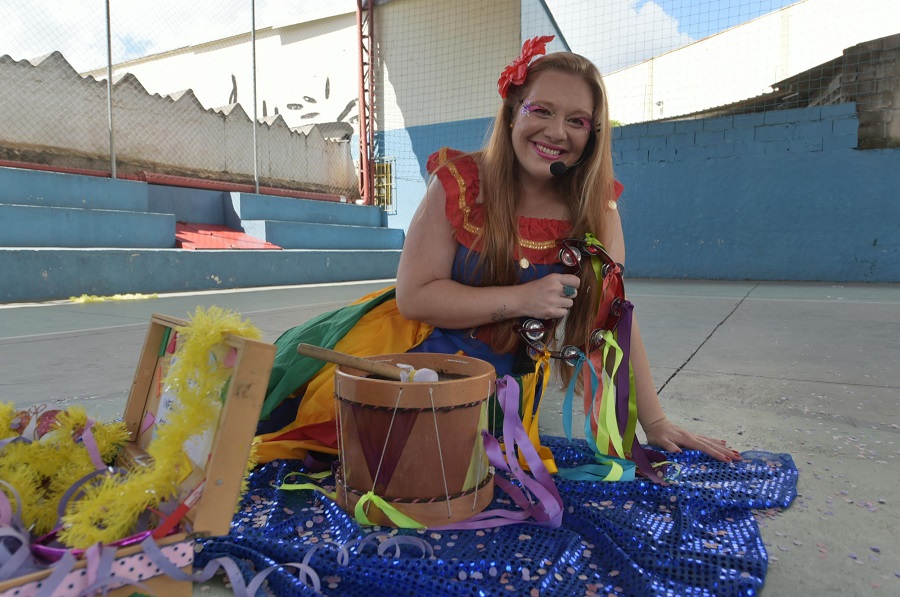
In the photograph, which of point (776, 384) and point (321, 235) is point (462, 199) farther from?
point (321, 235)

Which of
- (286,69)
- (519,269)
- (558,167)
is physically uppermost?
(286,69)

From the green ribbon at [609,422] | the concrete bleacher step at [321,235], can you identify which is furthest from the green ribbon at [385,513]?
the concrete bleacher step at [321,235]

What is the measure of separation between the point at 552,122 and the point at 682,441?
0.75 m

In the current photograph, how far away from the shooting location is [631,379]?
1290 mm

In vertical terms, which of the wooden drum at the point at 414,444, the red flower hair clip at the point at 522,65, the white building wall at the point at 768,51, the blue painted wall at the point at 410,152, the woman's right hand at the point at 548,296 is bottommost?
the wooden drum at the point at 414,444

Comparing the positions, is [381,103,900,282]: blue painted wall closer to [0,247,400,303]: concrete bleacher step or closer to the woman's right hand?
[0,247,400,303]: concrete bleacher step

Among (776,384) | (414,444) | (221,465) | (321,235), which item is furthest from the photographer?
(321,235)

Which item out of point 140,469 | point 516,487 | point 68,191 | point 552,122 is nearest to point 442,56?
point 68,191

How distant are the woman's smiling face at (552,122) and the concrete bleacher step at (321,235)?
5.82 meters

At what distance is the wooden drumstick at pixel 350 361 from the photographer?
887 mm

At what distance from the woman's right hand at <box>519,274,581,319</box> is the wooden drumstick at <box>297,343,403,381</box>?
360mm

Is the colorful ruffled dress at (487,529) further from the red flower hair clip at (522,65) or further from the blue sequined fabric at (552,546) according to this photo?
the red flower hair clip at (522,65)

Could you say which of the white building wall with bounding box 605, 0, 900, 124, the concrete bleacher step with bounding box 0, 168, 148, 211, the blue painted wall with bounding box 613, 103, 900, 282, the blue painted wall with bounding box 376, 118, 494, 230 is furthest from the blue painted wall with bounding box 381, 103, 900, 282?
the concrete bleacher step with bounding box 0, 168, 148, 211

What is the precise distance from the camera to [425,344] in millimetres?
1339
